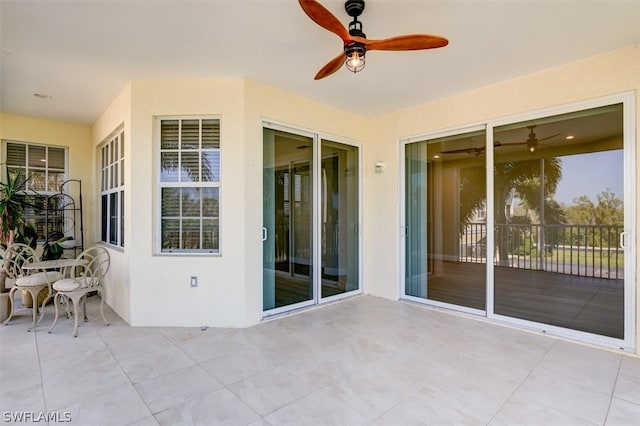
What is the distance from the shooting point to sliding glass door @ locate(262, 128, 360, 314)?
4.02 m

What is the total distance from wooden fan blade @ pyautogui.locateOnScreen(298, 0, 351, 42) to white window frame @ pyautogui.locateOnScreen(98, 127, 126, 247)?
10.3ft

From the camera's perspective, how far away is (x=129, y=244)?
3689 millimetres

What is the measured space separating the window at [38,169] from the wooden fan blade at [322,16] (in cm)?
524

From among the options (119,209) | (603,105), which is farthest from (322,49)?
(119,209)

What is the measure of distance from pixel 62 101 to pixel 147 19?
2.72 metres

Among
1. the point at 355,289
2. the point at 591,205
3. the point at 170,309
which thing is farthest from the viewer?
the point at 355,289

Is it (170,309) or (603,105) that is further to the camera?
(170,309)

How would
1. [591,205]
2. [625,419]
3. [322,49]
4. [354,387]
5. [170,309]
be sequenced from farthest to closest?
[170,309] → [591,205] → [322,49] → [354,387] → [625,419]

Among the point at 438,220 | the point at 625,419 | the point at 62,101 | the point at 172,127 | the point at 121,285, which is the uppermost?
the point at 62,101

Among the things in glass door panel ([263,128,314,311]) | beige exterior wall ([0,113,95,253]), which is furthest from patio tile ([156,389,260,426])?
beige exterior wall ([0,113,95,253])

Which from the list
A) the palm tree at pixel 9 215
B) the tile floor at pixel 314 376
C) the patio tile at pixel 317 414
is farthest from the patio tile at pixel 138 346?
the palm tree at pixel 9 215

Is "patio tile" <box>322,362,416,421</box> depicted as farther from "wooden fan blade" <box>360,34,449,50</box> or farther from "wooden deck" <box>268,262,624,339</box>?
"wooden fan blade" <box>360,34,449,50</box>

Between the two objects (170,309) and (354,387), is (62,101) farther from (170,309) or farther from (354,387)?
(354,387)

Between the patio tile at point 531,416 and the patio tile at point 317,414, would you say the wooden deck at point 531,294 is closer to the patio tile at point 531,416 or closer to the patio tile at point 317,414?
the patio tile at point 531,416
